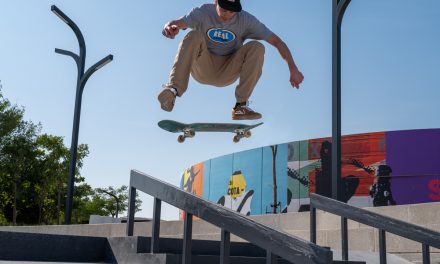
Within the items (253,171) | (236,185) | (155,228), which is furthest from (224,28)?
(236,185)

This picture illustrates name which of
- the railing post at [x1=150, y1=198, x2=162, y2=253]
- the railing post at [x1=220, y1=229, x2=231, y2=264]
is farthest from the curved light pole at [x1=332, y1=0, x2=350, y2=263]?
the railing post at [x1=220, y1=229, x2=231, y2=264]

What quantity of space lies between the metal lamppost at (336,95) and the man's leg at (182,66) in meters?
2.81

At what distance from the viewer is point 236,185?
139 feet

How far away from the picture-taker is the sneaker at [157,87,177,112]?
228 inches

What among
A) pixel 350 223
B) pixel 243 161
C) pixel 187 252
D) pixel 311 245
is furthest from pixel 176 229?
pixel 243 161

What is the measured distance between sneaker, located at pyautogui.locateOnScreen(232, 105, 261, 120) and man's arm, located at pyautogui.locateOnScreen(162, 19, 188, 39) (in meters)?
1.18

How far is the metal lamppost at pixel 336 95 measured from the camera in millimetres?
7797

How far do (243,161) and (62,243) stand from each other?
1449 inches

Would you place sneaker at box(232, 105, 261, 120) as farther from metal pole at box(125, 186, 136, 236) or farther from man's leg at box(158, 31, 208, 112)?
metal pole at box(125, 186, 136, 236)

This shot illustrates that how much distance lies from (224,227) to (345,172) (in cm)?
3318

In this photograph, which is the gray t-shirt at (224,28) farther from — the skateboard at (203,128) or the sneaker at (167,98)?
the skateboard at (203,128)

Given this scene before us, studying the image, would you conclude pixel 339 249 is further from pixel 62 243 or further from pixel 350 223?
pixel 62 243

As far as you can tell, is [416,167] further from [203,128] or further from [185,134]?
[185,134]

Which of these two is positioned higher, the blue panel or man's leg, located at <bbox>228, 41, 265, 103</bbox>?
the blue panel
